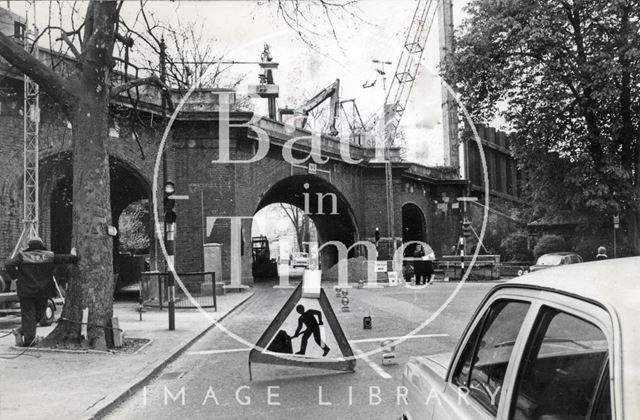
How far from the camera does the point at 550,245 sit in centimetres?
3350

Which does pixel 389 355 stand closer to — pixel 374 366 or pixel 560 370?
pixel 374 366

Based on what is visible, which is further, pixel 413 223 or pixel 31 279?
pixel 413 223

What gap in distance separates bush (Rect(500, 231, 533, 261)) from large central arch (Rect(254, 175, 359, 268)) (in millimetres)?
9835

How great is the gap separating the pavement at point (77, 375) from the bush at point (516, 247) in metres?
28.5

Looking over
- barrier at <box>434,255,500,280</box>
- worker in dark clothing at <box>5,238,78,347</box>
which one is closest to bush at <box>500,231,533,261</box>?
barrier at <box>434,255,500,280</box>

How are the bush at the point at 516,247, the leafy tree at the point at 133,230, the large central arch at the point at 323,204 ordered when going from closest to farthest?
the large central arch at the point at 323,204, the bush at the point at 516,247, the leafy tree at the point at 133,230

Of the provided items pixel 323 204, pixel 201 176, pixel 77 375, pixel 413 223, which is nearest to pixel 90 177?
pixel 77 375

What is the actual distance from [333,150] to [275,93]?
435cm

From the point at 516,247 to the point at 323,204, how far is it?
40.2ft

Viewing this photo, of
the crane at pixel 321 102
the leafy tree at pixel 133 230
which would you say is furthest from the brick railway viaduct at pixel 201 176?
the leafy tree at pixel 133 230

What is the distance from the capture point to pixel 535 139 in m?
24.8

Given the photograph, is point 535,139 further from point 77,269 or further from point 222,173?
point 77,269

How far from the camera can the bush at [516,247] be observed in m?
37.2

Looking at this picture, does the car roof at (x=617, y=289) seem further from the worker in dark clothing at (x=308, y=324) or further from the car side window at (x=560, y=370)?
the worker in dark clothing at (x=308, y=324)
